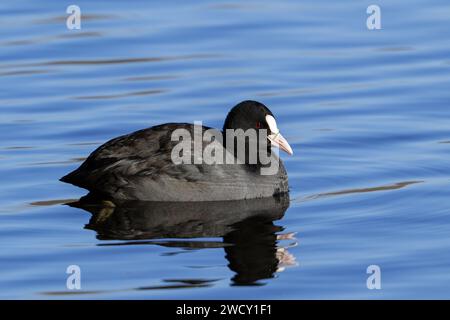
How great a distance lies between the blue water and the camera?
921 centimetres

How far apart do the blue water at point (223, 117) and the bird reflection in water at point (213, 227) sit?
3 cm

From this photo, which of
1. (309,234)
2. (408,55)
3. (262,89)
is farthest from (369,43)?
(309,234)

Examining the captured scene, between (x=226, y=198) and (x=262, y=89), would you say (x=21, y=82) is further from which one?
(x=226, y=198)

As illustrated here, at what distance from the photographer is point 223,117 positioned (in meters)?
14.0

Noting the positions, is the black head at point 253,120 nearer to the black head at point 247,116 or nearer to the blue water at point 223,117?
the black head at point 247,116

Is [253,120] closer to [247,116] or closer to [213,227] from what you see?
[247,116]

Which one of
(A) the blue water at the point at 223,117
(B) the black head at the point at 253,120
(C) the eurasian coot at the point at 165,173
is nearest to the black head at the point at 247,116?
(B) the black head at the point at 253,120

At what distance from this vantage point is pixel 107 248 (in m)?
9.88

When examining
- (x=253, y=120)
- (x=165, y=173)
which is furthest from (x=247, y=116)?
(x=165, y=173)

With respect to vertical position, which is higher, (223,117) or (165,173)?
(223,117)

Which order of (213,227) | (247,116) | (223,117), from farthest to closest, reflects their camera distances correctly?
(223,117) < (247,116) < (213,227)

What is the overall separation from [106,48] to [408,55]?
4031mm

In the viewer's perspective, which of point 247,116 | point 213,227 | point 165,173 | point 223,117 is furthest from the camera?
point 223,117

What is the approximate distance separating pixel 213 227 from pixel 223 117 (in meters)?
3.57
